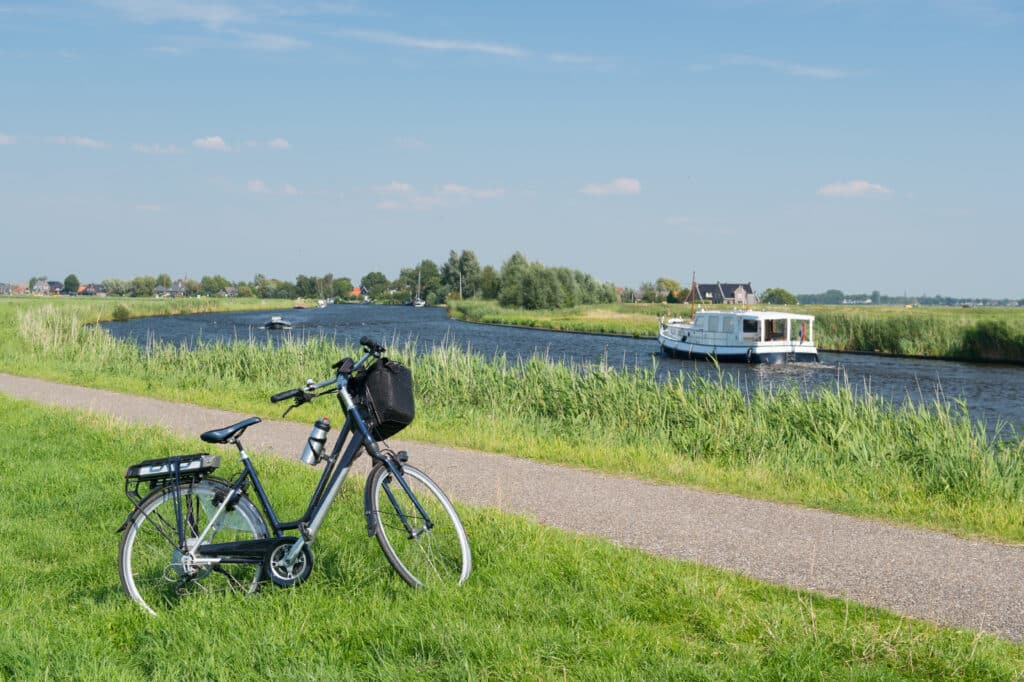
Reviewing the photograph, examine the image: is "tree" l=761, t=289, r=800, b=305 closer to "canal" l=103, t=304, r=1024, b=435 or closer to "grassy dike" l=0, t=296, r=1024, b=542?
"canal" l=103, t=304, r=1024, b=435

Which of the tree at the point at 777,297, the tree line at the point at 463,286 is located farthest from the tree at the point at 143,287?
the tree at the point at 777,297

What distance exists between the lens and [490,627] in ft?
12.8

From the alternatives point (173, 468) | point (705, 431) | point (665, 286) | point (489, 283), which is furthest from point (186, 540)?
point (665, 286)

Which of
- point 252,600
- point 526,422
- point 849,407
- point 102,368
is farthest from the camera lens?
point 102,368

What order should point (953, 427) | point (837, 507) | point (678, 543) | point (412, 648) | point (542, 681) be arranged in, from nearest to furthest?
point (542, 681) < point (412, 648) < point (678, 543) < point (837, 507) < point (953, 427)

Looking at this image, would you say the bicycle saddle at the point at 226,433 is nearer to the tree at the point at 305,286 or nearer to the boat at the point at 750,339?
the boat at the point at 750,339

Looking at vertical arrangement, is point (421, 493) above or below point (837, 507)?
above

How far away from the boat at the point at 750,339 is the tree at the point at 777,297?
306ft

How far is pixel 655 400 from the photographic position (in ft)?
42.0

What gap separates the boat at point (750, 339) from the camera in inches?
1486

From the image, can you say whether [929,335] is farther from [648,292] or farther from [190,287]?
[190,287]

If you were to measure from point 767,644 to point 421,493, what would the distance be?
1.82 metres

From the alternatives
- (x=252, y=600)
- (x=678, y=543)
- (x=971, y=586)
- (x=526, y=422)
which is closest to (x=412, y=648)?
(x=252, y=600)

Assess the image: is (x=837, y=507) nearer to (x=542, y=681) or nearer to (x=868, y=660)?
(x=868, y=660)
